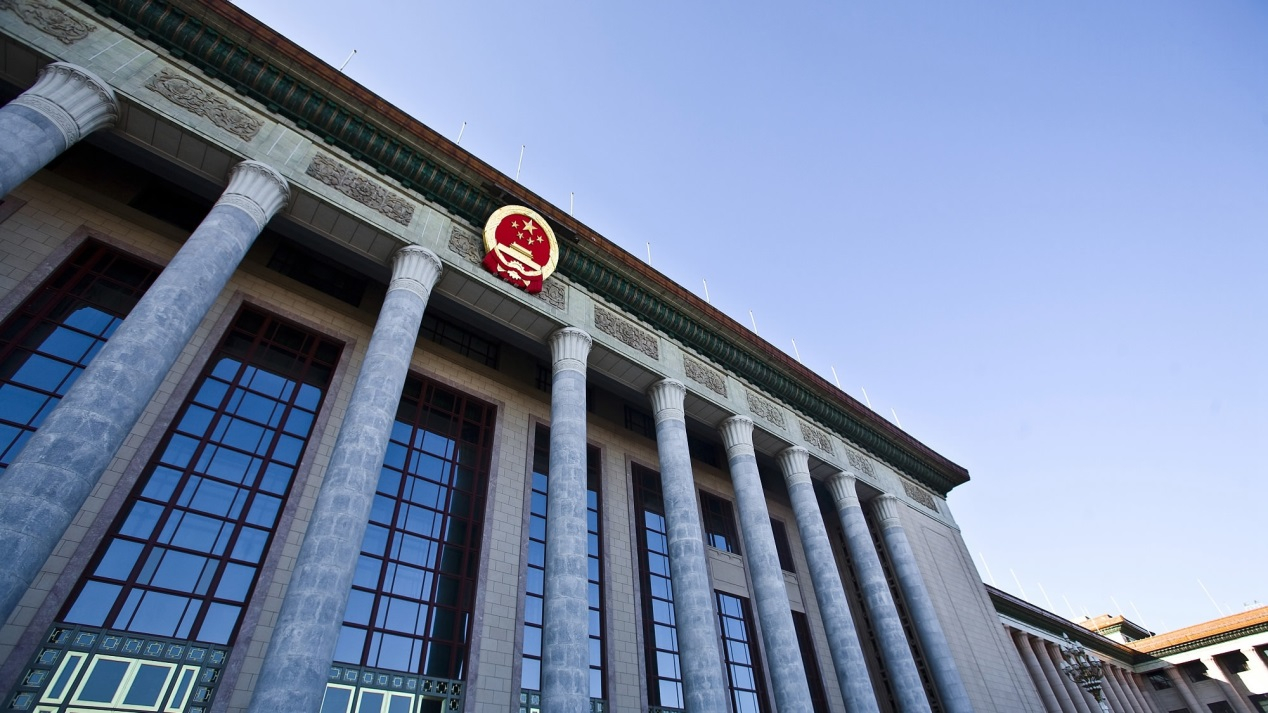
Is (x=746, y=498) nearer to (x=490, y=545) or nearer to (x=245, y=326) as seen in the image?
(x=490, y=545)

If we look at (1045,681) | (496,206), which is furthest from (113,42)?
(1045,681)

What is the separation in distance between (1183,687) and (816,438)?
36.9 meters

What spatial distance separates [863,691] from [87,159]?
61.8 ft

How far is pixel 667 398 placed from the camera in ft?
47.5

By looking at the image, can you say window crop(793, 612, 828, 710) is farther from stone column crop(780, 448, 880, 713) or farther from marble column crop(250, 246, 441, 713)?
→ marble column crop(250, 246, 441, 713)

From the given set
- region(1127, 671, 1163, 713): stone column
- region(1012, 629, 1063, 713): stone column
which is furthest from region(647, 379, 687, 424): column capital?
region(1127, 671, 1163, 713): stone column

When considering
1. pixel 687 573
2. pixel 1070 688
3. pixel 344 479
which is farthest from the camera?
pixel 1070 688

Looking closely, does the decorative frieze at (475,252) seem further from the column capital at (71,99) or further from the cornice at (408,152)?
the column capital at (71,99)

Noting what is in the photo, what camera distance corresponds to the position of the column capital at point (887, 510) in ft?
62.5

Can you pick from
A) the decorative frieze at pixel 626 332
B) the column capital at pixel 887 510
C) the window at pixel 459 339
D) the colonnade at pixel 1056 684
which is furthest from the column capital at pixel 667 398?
the colonnade at pixel 1056 684

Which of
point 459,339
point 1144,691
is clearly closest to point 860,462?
point 459,339

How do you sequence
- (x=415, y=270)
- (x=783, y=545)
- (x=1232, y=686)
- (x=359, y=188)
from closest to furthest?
(x=415, y=270)
(x=359, y=188)
(x=783, y=545)
(x=1232, y=686)

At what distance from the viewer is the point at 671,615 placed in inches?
578

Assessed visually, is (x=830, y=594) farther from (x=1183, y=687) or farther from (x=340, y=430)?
(x=1183, y=687)
